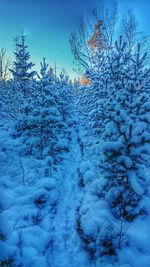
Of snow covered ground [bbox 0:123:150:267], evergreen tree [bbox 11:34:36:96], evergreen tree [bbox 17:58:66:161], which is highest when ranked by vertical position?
evergreen tree [bbox 11:34:36:96]

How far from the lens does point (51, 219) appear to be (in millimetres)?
6758

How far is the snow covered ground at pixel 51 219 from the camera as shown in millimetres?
4980

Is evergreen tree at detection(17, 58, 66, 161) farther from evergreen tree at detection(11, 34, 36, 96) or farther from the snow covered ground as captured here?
evergreen tree at detection(11, 34, 36, 96)

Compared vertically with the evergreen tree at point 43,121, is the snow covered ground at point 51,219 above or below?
below

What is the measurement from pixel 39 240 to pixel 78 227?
116 centimetres

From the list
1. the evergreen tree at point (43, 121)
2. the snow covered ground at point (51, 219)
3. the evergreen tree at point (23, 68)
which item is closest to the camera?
the snow covered ground at point (51, 219)

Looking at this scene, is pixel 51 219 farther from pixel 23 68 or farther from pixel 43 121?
pixel 23 68

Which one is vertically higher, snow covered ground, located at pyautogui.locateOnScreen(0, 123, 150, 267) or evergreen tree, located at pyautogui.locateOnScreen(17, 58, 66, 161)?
evergreen tree, located at pyautogui.locateOnScreen(17, 58, 66, 161)

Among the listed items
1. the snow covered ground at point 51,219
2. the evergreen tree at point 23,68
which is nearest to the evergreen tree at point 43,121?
the snow covered ground at point 51,219

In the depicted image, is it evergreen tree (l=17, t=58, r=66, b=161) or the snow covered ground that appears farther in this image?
evergreen tree (l=17, t=58, r=66, b=161)

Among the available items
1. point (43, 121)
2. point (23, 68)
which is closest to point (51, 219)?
point (43, 121)

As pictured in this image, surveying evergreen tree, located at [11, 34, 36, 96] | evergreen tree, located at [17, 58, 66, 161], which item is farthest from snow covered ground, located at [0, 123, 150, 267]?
evergreen tree, located at [11, 34, 36, 96]

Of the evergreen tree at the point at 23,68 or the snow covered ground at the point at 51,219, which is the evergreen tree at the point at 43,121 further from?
the evergreen tree at the point at 23,68

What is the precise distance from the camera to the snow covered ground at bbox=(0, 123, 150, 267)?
4.98 metres
